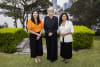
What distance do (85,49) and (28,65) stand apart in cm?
311

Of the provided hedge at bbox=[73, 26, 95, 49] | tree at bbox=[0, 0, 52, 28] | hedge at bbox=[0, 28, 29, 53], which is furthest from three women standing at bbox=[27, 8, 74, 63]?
tree at bbox=[0, 0, 52, 28]

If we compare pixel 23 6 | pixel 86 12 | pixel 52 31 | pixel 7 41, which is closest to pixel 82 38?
pixel 52 31

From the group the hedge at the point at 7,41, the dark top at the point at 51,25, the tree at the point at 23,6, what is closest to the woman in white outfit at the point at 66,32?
the dark top at the point at 51,25

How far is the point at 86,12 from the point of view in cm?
1557

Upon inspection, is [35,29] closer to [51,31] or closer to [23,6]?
[51,31]

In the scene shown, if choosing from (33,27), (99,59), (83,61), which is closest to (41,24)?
(33,27)

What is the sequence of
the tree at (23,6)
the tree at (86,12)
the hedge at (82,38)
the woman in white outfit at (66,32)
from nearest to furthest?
the woman in white outfit at (66,32)
the hedge at (82,38)
the tree at (86,12)
the tree at (23,6)

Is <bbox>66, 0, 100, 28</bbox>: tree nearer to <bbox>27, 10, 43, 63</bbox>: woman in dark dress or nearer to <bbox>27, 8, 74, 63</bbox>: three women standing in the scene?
<bbox>27, 8, 74, 63</bbox>: three women standing

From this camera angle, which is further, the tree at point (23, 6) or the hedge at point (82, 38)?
the tree at point (23, 6)

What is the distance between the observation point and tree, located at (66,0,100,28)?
15430 millimetres

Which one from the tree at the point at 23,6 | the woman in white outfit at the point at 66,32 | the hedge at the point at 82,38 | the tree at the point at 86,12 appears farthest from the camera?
the tree at the point at 23,6

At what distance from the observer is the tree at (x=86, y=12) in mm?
15430

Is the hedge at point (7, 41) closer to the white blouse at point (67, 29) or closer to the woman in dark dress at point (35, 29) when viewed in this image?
the woman in dark dress at point (35, 29)

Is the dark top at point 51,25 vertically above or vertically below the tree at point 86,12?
above
